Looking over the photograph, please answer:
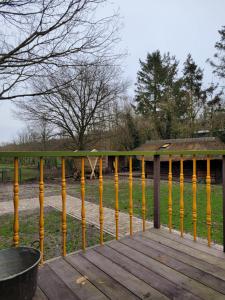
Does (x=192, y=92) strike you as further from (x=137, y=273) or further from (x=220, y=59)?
(x=137, y=273)

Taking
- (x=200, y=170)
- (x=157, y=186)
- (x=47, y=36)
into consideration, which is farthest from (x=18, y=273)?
(x=200, y=170)

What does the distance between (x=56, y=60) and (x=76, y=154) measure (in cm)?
292

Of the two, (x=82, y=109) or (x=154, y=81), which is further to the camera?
(x=154, y=81)

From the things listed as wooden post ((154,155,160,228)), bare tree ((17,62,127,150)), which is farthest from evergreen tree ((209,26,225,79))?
wooden post ((154,155,160,228))

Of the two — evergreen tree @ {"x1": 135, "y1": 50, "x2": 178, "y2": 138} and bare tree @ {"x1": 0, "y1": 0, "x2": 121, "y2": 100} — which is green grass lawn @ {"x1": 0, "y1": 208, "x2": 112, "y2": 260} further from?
evergreen tree @ {"x1": 135, "y1": 50, "x2": 178, "y2": 138}

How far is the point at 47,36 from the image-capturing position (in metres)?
4.61

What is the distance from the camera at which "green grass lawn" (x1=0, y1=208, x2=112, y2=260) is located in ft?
13.4

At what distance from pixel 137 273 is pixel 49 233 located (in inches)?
125

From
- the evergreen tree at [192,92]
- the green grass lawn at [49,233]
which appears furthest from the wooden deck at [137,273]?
the evergreen tree at [192,92]

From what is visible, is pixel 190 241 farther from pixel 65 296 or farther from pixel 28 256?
pixel 28 256

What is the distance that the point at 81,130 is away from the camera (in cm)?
1639

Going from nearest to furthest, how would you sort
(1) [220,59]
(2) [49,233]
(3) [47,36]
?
(3) [47,36] < (2) [49,233] < (1) [220,59]

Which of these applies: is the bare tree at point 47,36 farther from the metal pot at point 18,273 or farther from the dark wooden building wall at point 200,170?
the dark wooden building wall at point 200,170

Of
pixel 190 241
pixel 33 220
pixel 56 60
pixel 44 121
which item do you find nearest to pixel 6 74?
pixel 56 60
